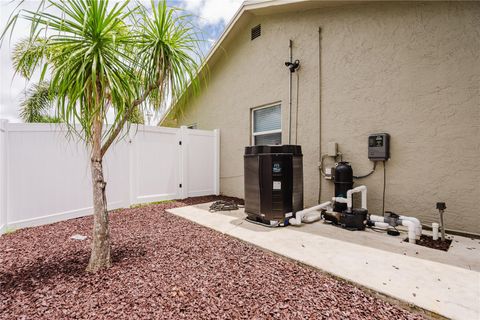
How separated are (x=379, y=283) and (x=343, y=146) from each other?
8.67 ft

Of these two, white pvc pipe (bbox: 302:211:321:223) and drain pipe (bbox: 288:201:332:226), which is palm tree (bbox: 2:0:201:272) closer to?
drain pipe (bbox: 288:201:332:226)

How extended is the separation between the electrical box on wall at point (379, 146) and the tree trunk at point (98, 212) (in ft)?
12.3

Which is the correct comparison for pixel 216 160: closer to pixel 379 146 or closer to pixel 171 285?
pixel 379 146

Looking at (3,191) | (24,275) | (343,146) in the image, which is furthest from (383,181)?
(3,191)


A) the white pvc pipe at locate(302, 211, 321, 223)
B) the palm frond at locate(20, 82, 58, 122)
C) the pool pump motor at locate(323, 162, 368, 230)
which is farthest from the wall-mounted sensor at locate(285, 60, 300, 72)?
the palm frond at locate(20, 82, 58, 122)

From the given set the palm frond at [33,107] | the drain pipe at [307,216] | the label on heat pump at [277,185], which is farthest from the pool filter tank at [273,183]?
the palm frond at [33,107]

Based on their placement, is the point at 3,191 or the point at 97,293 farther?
the point at 3,191

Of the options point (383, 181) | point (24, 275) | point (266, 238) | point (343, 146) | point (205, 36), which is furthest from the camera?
point (343, 146)

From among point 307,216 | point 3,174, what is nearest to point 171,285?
point 307,216

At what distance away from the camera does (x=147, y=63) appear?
2.26 metres

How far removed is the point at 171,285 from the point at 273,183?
6.50 feet

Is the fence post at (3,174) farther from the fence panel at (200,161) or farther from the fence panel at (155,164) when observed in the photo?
the fence panel at (200,161)

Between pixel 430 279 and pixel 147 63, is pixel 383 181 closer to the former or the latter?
pixel 430 279

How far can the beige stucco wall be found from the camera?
297 cm
